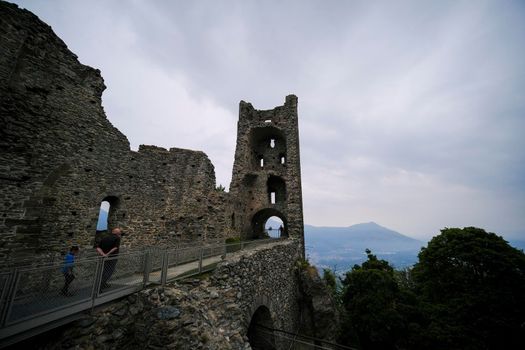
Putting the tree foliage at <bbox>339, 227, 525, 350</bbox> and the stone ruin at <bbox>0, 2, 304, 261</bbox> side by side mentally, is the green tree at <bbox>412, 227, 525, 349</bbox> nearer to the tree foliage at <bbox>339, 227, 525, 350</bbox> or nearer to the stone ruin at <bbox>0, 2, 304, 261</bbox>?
the tree foliage at <bbox>339, 227, 525, 350</bbox>

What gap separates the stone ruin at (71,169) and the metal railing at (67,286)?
17.1ft

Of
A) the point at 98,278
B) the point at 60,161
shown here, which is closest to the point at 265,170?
the point at 60,161

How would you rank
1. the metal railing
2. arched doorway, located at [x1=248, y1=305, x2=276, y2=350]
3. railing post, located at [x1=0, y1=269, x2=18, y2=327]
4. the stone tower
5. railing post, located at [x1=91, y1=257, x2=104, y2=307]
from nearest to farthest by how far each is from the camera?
railing post, located at [x1=0, y1=269, x2=18, y2=327] → the metal railing → railing post, located at [x1=91, y1=257, x2=104, y2=307] → arched doorway, located at [x1=248, y1=305, x2=276, y2=350] → the stone tower

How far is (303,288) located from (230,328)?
29.8 feet

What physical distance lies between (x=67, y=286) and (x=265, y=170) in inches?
704

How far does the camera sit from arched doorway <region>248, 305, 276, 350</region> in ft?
29.8

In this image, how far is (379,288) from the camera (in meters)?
18.5

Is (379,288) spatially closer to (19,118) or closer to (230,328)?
(230,328)

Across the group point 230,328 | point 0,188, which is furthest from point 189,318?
point 0,188

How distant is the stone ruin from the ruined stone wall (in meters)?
0.04

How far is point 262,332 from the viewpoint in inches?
362

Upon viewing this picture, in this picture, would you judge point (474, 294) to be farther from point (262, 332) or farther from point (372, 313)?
point (262, 332)

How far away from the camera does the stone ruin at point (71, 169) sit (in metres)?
8.12

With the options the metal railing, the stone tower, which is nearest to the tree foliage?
the stone tower
